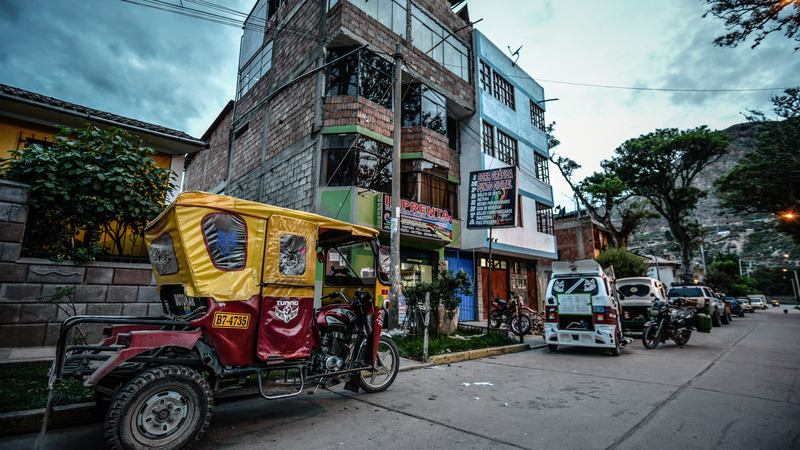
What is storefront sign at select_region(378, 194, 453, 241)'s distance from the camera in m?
12.6

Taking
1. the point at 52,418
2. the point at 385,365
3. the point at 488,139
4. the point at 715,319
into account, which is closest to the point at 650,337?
the point at 385,365

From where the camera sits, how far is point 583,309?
9383 mm

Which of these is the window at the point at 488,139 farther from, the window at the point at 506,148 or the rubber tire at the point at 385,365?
the rubber tire at the point at 385,365

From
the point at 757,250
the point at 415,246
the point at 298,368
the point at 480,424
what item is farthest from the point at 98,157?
the point at 757,250

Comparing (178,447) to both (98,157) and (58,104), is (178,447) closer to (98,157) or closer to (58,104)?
(98,157)

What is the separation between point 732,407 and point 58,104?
1446 cm

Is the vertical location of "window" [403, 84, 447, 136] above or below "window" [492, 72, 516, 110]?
below

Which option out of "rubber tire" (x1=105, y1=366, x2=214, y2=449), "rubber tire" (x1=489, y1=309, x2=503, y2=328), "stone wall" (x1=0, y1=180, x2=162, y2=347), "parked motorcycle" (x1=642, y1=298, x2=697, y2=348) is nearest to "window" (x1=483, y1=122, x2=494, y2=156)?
"rubber tire" (x1=489, y1=309, x2=503, y2=328)

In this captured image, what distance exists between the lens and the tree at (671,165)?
26891 mm

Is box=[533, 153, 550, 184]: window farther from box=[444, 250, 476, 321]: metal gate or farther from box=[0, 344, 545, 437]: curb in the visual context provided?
box=[0, 344, 545, 437]: curb

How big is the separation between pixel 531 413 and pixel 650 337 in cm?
798

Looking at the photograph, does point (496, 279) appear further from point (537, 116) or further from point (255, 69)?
point (255, 69)

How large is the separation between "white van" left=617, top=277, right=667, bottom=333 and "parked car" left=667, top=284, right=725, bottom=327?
586 cm

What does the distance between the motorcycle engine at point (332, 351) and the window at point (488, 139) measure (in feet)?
46.8
